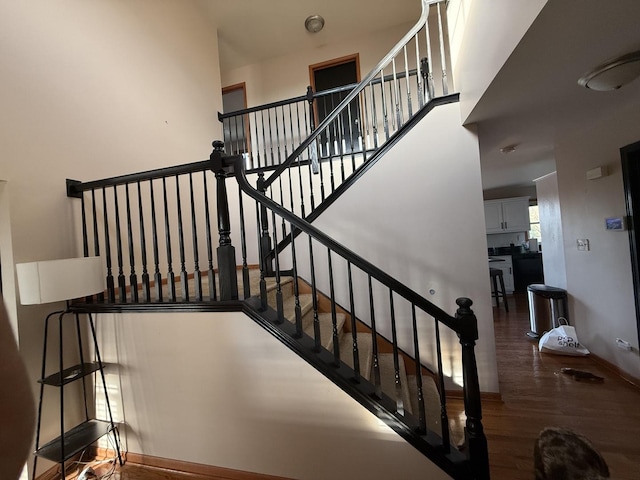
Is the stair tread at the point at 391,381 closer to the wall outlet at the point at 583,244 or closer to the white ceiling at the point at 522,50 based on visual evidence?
the white ceiling at the point at 522,50

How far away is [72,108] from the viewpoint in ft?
7.25

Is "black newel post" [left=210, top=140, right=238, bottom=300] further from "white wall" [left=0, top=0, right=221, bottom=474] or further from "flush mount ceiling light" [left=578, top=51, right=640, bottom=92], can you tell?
"flush mount ceiling light" [left=578, top=51, right=640, bottom=92]

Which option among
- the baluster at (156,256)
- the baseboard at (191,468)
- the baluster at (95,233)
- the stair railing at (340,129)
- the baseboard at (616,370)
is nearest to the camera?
the baseboard at (191,468)

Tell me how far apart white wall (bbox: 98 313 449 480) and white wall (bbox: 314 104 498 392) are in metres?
1.30

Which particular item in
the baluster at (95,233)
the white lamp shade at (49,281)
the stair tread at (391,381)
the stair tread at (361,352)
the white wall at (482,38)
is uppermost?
the white wall at (482,38)

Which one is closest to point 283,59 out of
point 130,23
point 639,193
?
point 130,23

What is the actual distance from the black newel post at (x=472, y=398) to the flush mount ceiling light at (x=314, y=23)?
487cm

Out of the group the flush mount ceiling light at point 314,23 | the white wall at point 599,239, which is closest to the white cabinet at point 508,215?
the white wall at point 599,239

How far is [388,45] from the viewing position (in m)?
4.70

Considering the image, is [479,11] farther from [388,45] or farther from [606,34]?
[388,45]

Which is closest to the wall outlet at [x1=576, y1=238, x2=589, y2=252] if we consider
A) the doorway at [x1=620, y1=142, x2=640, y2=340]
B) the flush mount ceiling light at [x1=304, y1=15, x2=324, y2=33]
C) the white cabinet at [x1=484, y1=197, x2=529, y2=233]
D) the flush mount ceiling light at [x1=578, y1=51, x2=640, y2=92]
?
the doorway at [x1=620, y1=142, x2=640, y2=340]

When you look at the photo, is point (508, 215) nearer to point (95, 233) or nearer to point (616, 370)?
point (616, 370)

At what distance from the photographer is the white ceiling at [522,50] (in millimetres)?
1215

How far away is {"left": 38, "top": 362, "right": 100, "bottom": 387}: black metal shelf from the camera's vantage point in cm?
167
